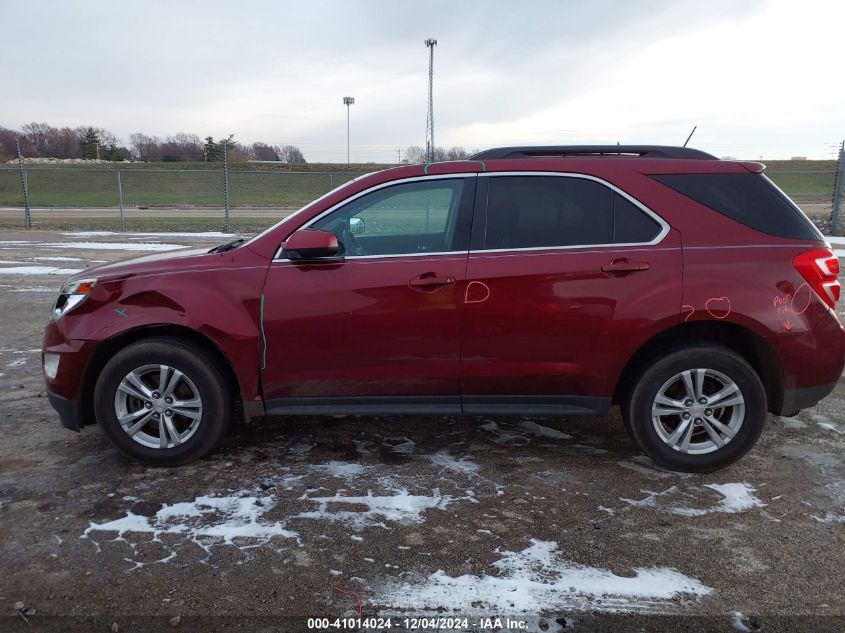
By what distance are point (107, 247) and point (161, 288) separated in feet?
43.3

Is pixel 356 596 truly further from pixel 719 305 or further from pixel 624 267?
pixel 719 305

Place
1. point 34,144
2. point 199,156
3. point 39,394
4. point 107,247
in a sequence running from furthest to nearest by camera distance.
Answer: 1. point 34,144
2. point 199,156
3. point 107,247
4. point 39,394

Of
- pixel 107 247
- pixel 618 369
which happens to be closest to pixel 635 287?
pixel 618 369

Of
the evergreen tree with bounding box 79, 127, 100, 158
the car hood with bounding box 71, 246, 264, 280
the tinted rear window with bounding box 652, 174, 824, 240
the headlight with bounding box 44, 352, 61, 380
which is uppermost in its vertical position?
the evergreen tree with bounding box 79, 127, 100, 158

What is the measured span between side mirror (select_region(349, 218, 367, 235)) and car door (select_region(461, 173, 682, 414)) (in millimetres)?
719

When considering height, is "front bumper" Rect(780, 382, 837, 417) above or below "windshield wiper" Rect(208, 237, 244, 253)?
below

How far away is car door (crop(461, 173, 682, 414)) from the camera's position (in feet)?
12.3

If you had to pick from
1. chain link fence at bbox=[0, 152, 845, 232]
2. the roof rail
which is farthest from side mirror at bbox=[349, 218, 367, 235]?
chain link fence at bbox=[0, 152, 845, 232]

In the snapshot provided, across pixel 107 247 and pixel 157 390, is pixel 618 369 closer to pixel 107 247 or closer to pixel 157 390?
pixel 157 390

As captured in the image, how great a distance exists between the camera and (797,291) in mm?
3734

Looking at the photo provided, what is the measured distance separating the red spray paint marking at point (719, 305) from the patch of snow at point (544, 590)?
1.52 meters

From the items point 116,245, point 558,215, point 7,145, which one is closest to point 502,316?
point 558,215

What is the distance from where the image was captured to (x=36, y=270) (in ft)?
38.3

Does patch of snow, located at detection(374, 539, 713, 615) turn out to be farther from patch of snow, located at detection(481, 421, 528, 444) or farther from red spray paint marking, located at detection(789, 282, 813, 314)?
red spray paint marking, located at detection(789, 282, 813, 314)
